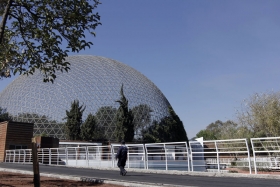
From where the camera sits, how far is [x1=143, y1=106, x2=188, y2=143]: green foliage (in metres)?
55.4

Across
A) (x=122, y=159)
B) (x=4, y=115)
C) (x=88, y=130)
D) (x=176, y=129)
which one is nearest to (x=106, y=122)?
(x=88, y=130)

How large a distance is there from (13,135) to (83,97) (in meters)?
26.5

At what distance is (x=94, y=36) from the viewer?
8766mm

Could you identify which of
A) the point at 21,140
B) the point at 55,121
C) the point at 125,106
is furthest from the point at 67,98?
the point at 21,140

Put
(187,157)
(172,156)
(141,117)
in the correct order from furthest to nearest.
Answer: (141,117), (172,156), (187,157)

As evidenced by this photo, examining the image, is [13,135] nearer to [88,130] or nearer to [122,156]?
[88,130]

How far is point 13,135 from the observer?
30234 millimetres

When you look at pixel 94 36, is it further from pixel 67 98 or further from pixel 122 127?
pixel 67 98

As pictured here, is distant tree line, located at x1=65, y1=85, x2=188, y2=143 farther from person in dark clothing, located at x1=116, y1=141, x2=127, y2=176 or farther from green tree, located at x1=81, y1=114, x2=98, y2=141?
person in dark clothing, located at x1=116, y1=141, x2=127, y2=176

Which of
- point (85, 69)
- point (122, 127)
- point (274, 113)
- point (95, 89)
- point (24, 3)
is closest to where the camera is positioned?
point (24, 3)

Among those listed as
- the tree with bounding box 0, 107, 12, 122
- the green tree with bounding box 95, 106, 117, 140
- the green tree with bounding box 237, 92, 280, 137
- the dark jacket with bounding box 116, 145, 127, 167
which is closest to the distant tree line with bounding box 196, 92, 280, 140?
the green tree with bounding box 237, 92, 280, 137

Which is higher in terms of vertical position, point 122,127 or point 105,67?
point 105,67

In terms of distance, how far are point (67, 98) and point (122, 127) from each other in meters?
16.0

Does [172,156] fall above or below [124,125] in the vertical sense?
below
